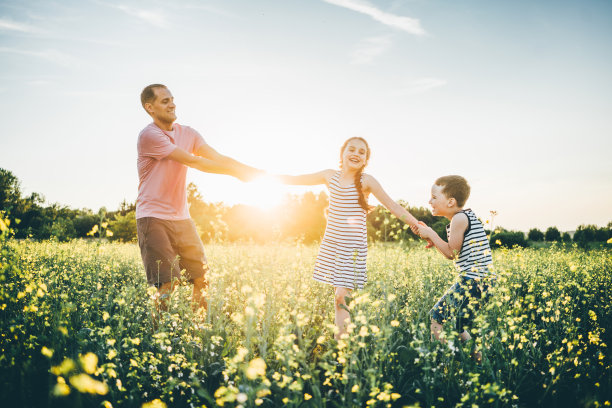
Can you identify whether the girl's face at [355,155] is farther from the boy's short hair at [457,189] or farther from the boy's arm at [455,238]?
the boy's arm at [455,238]

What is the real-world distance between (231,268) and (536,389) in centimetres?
444

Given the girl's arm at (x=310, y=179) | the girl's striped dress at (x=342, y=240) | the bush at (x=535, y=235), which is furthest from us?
the bush at (x=535, y=235)

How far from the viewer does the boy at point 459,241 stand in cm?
332

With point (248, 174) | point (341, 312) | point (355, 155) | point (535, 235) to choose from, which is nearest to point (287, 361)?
point (341, 312)

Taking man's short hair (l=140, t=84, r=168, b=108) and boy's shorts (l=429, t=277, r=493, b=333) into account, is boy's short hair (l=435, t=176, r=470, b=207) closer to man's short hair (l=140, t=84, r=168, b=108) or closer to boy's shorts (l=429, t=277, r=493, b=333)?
boy's shorts (l=429, t=277, r=493, b=333)

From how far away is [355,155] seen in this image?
3.85 metres

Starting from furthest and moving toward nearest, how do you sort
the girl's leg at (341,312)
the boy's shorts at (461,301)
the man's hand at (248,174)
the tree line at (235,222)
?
the tree line at (235,222) < the man's hand at (248,174) < the girl's leg at (341,312) < the boy's shorts at (461,301)

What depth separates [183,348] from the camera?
265 centimetres

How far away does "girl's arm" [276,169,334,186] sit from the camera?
4156mm

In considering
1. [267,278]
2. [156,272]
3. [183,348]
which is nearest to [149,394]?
[183,348]

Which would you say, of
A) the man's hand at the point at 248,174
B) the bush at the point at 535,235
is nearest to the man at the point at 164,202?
the man's hand at the point at 248,174

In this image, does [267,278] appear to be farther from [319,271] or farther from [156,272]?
[156,272]

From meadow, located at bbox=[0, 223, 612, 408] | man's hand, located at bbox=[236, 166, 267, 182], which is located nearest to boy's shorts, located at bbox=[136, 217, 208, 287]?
meadow, located at bbox=[0, 223, 612, 408]

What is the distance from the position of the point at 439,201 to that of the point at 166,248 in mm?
2861
